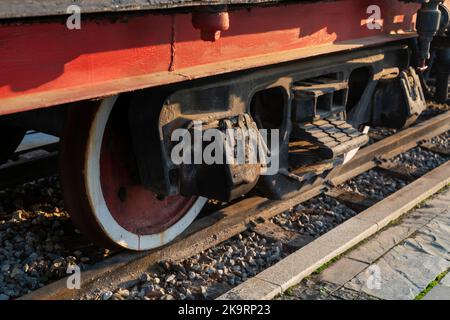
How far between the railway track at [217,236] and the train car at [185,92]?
13cm

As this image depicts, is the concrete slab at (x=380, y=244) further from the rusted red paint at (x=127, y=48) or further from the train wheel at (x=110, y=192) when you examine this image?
the rusted red paint at (x=127, y=48)

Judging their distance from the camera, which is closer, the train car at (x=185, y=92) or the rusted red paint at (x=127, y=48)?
the rusted red paint at (x=127, y=48)

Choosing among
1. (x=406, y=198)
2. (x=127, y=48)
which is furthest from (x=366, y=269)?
(x=127, y=48)

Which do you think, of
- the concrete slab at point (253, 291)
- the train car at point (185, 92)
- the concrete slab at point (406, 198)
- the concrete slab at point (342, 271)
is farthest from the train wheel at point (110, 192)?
the concrete slab at point (406, 198)

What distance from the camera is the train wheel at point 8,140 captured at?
4.95m

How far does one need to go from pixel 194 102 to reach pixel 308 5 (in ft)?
3.67

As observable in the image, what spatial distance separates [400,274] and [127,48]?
7.15 ft

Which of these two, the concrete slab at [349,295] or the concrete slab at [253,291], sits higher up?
the concrete slab at [253,291]

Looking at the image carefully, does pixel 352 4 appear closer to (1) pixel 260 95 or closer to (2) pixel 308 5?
(2) pixel 308 5

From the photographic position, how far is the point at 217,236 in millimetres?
4164

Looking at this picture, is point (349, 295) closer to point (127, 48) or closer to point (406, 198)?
point (406, 198)

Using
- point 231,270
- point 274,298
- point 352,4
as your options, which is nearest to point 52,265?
point 231,270

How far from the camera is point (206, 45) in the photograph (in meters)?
3.28

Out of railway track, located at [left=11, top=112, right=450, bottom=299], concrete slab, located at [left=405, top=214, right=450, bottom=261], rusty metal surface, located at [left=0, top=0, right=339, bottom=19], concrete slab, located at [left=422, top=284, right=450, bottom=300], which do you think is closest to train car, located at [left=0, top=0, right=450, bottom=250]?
rusty metal surface, located at [left=0, top=0, right=339, bottom=19]
